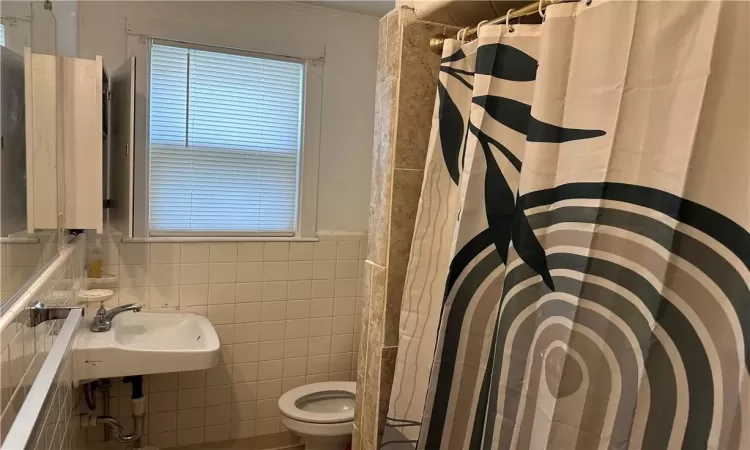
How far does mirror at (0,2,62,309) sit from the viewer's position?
1.02 meters

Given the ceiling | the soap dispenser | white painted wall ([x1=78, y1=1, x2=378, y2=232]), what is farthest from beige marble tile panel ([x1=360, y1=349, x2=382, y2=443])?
the ceiling

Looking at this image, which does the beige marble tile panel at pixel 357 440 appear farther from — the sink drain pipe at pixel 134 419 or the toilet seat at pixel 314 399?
the sink drain pipe at pixel 134 419

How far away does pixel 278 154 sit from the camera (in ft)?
8.10

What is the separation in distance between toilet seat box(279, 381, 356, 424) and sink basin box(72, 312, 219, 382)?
0.47 metres

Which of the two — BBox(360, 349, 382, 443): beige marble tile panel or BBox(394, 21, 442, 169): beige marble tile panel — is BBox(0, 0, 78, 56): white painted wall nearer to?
BBox(394, 21, 442, 169): beige marble tile panel

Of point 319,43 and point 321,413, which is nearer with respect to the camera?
point 321,413

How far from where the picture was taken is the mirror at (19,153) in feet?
3.36

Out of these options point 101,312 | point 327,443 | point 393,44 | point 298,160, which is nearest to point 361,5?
point 298,160

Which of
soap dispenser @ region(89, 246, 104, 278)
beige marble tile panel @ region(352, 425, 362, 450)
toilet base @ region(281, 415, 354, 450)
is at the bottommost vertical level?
toilet base @ region(281, 415, 354, 450)

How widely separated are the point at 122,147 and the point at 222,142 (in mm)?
480

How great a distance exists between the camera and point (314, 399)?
8.00 feet

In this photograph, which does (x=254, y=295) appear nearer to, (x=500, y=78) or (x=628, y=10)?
(x=500, y=78)

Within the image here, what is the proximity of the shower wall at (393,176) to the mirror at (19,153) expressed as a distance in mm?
845

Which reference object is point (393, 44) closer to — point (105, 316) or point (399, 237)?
point (399, 237)
